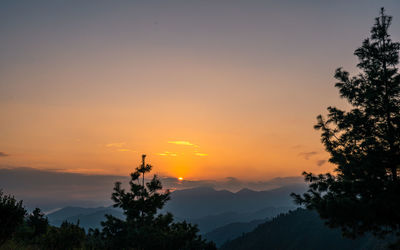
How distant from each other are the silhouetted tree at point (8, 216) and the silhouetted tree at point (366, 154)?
14761 mm

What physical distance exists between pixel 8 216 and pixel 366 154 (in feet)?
61.3

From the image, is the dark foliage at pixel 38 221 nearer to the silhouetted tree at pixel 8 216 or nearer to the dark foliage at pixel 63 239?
the dark foliage at pixel 63 239

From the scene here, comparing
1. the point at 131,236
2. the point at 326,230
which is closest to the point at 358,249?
the point at 326,230

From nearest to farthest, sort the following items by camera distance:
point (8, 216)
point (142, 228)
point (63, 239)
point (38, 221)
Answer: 1. point (8, 216)
2. point (63, 239)
3. point (142, 228)
4. point (38, 221)

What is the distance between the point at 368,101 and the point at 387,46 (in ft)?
12.4

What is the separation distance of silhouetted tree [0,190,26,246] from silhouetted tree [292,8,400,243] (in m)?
14.8

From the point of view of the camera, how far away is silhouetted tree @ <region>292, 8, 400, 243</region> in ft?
49.2

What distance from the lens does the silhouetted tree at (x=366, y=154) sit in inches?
590

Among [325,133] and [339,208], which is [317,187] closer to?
[339,208]

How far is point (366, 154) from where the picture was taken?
16609mm

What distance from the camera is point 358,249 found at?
164 metres

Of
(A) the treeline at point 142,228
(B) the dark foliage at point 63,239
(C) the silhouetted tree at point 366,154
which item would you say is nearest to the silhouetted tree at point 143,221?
(A) the treeline at point 142,228

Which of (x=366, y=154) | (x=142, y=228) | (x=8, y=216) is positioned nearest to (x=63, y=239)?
(x=8, y=216)

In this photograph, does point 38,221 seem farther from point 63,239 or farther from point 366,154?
point 366,154
